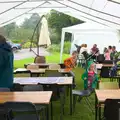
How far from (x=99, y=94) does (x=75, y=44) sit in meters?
16.2

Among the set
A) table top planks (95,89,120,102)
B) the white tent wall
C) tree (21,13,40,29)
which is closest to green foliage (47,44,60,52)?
tree (21,13,40,29)

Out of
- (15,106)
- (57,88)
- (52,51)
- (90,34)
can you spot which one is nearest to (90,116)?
(57,88)

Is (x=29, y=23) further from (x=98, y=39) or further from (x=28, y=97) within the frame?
(x=28, y=97)

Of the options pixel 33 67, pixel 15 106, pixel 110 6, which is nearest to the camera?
pixel 15 106

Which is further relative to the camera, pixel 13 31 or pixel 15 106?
pixel 13 31

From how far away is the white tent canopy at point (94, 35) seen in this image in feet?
59.7

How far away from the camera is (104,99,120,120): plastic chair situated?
431 cm

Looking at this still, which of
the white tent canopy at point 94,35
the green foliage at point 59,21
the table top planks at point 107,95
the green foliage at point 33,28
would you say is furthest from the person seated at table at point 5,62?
the green foliage at point 59,21

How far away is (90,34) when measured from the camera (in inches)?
790

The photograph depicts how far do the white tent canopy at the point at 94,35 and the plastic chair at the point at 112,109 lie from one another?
13.9 m

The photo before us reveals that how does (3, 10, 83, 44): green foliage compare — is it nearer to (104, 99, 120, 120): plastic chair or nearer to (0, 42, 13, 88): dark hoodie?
(0, 42, 13, 88): dark hoodie

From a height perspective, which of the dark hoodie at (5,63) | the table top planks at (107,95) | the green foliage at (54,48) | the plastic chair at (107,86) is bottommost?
the green foliage at (54,48)

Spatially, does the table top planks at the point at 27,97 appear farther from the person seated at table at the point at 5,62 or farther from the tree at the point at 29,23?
the tree at the point at 29,23

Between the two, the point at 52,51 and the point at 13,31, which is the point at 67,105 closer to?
the point at 52,51
